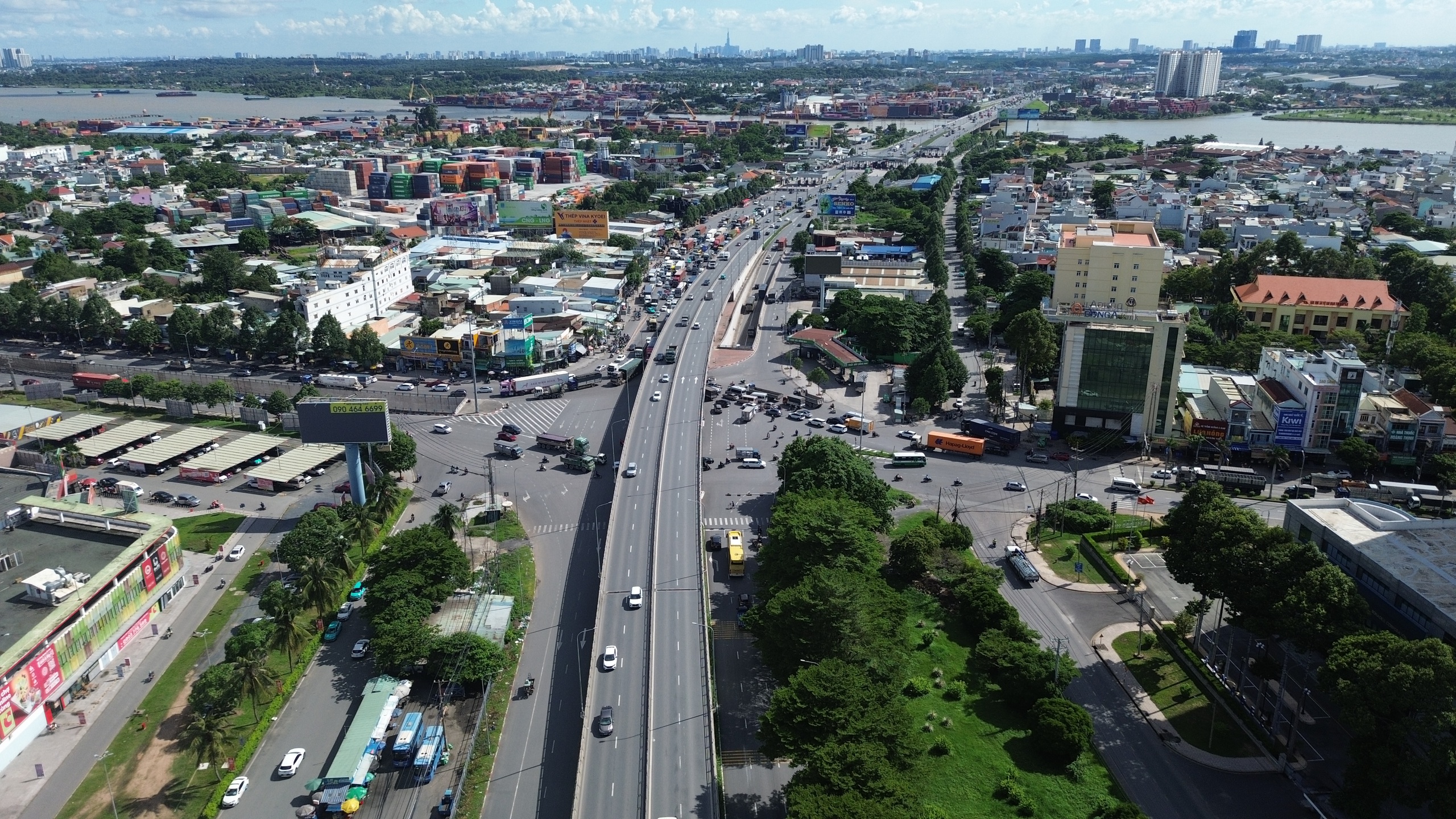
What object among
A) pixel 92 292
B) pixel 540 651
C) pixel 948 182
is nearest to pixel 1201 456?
pixel 540 651

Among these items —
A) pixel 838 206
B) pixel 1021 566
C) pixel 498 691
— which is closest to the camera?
pixel 498 691

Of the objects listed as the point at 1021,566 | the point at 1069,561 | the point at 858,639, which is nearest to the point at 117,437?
the point at 858,639

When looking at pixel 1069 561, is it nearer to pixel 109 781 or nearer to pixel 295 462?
pixel 109 781

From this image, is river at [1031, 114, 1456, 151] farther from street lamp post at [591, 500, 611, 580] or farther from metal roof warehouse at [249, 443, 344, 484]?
metal roof warehouse at [249, 443, 344, 484]

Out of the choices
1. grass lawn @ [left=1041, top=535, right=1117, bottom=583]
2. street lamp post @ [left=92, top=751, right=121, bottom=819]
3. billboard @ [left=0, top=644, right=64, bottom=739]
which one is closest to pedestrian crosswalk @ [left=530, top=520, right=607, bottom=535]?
street lamp post @ [left=92, top=751, right=121, bottom=819]

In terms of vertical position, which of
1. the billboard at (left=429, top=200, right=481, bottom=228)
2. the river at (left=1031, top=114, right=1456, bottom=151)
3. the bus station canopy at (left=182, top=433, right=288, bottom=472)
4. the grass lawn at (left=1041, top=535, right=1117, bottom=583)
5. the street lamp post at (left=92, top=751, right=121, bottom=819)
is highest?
the river at (left=1031, top=114, right=1456, bottom=151)

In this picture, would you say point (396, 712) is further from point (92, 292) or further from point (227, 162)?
point (227, 162)

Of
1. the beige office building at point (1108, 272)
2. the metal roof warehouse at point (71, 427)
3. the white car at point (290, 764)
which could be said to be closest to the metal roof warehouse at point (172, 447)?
the metal roof warehouse at point (71, 427)

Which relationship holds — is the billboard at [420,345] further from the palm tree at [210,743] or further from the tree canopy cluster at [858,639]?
the palm tree at [210,743]
